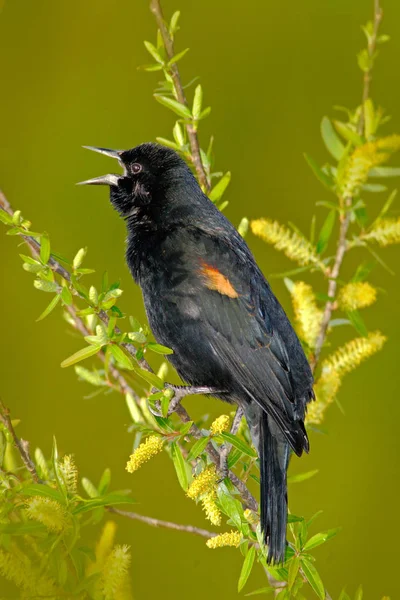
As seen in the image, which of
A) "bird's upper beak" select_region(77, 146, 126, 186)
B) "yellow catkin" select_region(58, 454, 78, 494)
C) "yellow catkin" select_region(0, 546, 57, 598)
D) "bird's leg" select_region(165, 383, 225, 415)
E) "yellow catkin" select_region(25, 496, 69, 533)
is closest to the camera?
"yellow catkin" select_region(0, 546, 57, 598)

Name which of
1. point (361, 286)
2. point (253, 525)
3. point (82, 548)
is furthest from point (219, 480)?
point (361, 286)

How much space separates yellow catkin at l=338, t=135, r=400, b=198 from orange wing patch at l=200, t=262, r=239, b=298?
382 mm

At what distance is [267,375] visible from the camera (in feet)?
5.96

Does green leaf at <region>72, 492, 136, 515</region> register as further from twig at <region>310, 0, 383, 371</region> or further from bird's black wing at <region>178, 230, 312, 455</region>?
twig at <region>310, 0, 383, 371</region>

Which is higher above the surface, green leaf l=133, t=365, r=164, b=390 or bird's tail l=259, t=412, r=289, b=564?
green leaf l=133, t=365, r=164, b=390

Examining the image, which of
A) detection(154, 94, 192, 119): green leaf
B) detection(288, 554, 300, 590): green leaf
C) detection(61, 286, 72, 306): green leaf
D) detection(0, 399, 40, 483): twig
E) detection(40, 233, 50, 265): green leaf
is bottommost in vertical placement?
detection(288, 554, 300, 590): green leaf

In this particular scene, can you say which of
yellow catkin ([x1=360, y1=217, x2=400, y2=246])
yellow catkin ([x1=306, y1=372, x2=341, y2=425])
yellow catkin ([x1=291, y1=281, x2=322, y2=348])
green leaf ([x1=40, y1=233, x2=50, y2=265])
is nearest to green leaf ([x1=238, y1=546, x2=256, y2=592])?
yellow catkin ([x1=306, y1=372, x2=341, y2=425])

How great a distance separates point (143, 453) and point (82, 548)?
0.20m

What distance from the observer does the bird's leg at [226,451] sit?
154 cm

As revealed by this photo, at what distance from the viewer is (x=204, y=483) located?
1.42m

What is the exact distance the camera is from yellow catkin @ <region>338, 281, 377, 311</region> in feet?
5.90

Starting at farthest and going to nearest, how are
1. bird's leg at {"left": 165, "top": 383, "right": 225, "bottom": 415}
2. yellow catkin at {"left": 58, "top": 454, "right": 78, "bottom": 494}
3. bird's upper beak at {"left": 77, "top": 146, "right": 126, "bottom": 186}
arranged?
bird's upper beak at {"left": 77, "top": 146, "right": 126, "bottom": 186} → bird's leg at {"left": 165, "top": 383, "right": 225, "bottom": 415} → yellow catkin at {"left": 58, "top": 454, "right": 78, "bottom": 494}

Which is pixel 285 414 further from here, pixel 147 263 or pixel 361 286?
pixel 147 263

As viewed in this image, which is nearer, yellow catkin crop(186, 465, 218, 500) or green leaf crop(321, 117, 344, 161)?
yellow catkin crop(186, 465, 218, 500)
